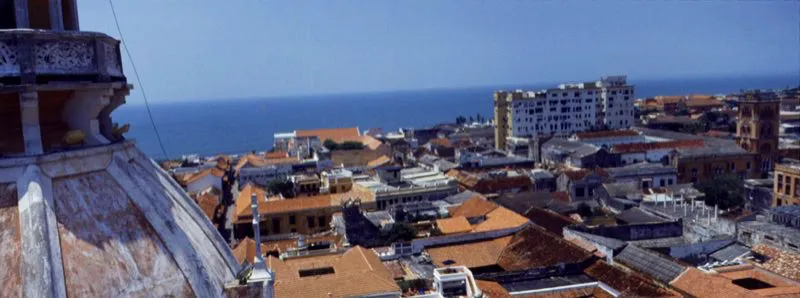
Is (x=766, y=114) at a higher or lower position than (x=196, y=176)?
higher

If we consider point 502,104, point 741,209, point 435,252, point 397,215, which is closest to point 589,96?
point 502,104

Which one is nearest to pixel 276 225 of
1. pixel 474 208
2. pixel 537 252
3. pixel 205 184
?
pixel 474 208

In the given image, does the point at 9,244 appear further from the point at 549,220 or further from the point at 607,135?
the point at 607,135

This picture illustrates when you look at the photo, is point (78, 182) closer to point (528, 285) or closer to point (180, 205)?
point (180, 205)

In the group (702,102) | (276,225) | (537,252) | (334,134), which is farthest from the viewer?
(702,102)

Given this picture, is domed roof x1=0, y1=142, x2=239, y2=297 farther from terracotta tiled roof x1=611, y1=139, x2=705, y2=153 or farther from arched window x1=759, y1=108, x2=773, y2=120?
arched window x1=759, y1=108, x2=773, y2=120
